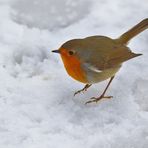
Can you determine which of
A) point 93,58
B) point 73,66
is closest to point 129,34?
point 93,58

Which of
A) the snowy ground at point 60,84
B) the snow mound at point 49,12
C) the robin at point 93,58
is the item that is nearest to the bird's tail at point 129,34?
the robin at point 93,58

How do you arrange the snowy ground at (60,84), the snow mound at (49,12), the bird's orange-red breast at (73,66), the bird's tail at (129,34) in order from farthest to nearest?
the snow mound at (49,12) < the bird's tail at (129,34) < the bird's orange-red breast at (73,66) < the snowy ground at (60,84)

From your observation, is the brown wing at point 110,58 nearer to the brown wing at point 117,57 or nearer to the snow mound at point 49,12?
the brown wing at point 117,57

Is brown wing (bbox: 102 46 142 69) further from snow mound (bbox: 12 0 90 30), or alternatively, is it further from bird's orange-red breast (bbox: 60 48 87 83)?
snow mound (bbox: 12 0 90 30)

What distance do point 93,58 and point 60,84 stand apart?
452 millimetres

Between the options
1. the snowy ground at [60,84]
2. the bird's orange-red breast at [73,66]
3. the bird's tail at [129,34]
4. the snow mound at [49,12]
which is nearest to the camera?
the snowy ground at [60,84]

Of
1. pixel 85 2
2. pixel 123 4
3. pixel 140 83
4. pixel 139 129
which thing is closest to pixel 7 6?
pixel 85 2

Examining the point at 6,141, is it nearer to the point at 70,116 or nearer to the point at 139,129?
the point at 70,116

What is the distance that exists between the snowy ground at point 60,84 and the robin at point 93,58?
22cm

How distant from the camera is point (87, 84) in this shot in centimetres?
530

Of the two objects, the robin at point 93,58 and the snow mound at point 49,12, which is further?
the snow mound at point 49,12

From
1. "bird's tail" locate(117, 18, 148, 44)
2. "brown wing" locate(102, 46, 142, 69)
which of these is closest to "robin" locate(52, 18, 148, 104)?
"brown wing" locate(102, 46, 142, 69)

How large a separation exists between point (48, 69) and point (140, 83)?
882 millimetres

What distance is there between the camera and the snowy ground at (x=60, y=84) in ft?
15.3
